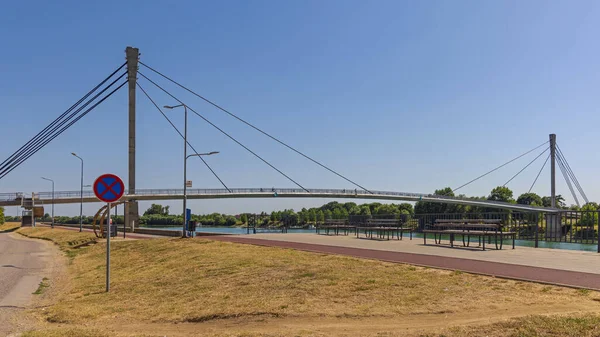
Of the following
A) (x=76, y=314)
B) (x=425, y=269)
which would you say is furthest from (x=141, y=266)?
(x=425, y=269)

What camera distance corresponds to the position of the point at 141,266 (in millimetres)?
14930

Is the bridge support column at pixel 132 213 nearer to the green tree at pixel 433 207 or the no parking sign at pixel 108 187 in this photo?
the no parking sign at pixel 108 187

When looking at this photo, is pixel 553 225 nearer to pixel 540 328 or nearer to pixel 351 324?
pixel 540 328

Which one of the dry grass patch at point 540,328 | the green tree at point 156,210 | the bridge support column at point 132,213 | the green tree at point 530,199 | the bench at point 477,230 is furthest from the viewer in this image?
the green tree at point 156,210

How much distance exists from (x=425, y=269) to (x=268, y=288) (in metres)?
3.15

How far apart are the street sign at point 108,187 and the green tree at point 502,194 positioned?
94555 mm

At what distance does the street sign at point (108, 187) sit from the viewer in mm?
10094

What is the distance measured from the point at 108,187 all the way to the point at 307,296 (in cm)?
511

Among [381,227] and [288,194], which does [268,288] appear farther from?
[288,194]

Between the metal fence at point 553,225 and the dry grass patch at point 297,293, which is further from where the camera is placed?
the metal fence at point 553,225

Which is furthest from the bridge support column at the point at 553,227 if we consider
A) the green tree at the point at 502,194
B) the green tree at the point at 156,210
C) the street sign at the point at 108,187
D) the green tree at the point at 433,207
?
the green tree at the point at 156,210

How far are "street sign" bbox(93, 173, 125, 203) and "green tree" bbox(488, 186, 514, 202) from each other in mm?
94555

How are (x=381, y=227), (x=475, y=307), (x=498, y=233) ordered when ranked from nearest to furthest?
1. (x=475, y=307)
2. (x=498, y=233)
3. (x=381, y=227)

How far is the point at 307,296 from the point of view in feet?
24.5
